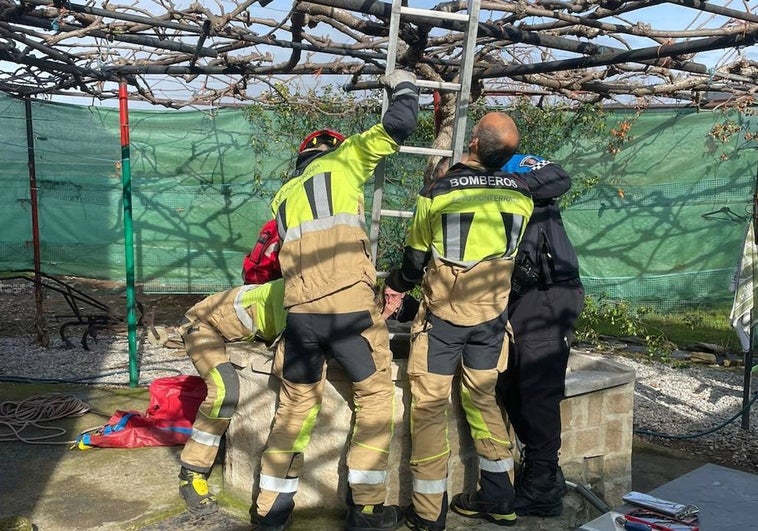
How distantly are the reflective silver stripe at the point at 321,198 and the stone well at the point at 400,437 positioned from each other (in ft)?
2.67

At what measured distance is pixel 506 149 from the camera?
145 inches

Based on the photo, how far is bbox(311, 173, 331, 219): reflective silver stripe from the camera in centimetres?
357

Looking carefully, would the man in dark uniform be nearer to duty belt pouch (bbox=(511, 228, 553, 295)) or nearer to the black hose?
duty belt pouch (bbox=(511, 228, 553, 295))

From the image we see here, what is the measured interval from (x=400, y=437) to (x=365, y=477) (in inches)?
13.2

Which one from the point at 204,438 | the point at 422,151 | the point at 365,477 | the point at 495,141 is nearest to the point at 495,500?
the point at 365,477

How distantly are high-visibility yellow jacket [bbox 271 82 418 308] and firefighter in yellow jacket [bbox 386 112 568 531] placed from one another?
34 cm

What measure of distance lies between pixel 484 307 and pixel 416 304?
0.79 meters

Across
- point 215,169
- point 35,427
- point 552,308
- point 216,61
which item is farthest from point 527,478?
point 215,169

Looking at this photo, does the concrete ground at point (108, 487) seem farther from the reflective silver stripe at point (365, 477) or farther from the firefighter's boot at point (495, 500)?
the reflective silver stripe at point (365, 477)

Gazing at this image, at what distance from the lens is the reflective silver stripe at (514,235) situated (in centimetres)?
369

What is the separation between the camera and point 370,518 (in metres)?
3.51

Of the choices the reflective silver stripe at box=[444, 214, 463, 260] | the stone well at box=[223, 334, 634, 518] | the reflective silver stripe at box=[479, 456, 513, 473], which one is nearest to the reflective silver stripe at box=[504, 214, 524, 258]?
the reflective silver stripe at box=[444, 214, 463, 260]

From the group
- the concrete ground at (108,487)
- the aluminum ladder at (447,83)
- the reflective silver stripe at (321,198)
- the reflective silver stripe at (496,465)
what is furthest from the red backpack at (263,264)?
the reflective silver stripe at (496,465)

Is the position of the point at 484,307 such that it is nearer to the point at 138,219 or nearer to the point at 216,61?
the point at 216,61
